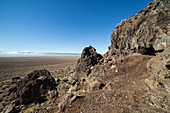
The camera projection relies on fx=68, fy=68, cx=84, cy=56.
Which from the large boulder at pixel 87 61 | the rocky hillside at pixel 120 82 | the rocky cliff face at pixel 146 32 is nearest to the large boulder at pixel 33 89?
the rocky hillside at pixel 120 82

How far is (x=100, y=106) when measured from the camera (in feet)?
18.4

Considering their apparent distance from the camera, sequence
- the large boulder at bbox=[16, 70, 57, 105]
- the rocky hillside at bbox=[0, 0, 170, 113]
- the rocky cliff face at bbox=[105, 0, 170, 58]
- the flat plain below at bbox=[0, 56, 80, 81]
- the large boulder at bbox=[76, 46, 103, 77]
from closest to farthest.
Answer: the rocky hillside at bbox=[0, 0, 170, 113] < the large boulder at bbox=[16, 70, 57, 105] < the rocky cliff face at bbox=[105, 0, 170, 58] < the large boulder at bbox=[76, 46, 103, 77] < the flat plain below at bbox=[0, 56, 80, 81]

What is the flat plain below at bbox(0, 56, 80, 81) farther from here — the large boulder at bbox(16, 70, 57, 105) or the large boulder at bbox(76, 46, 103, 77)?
the large boulder at bbox(76, 46, 103, 77)

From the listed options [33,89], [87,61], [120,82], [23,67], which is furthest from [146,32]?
[23,67]

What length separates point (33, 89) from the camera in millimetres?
10734

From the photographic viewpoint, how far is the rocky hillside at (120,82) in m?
5.55

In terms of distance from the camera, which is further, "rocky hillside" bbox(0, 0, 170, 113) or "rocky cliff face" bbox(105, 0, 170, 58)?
"rocky cliff face" bbox(105, 0, 170, 58)

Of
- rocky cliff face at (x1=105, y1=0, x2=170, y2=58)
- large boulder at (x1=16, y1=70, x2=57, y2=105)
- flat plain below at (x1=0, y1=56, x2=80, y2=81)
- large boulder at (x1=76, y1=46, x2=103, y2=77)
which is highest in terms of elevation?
rocky cliff face at (x1=105, y1=0, x2=170, y2=58)

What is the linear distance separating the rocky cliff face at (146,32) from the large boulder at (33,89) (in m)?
16.7

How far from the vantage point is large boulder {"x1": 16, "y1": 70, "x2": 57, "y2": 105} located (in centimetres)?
995

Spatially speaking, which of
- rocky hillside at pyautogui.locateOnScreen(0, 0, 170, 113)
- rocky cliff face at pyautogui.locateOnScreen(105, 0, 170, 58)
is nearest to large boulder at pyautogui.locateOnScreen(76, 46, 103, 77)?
rocky hillside at pyautogui.locateOnScreen(0, 0, 170, 113)

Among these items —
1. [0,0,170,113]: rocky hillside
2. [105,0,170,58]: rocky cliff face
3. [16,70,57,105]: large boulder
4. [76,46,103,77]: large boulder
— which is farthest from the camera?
[76,46,103,77]: large boulder

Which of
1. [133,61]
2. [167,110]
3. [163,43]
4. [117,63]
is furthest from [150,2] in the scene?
[167,110]

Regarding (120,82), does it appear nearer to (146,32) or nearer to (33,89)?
(146,32)
